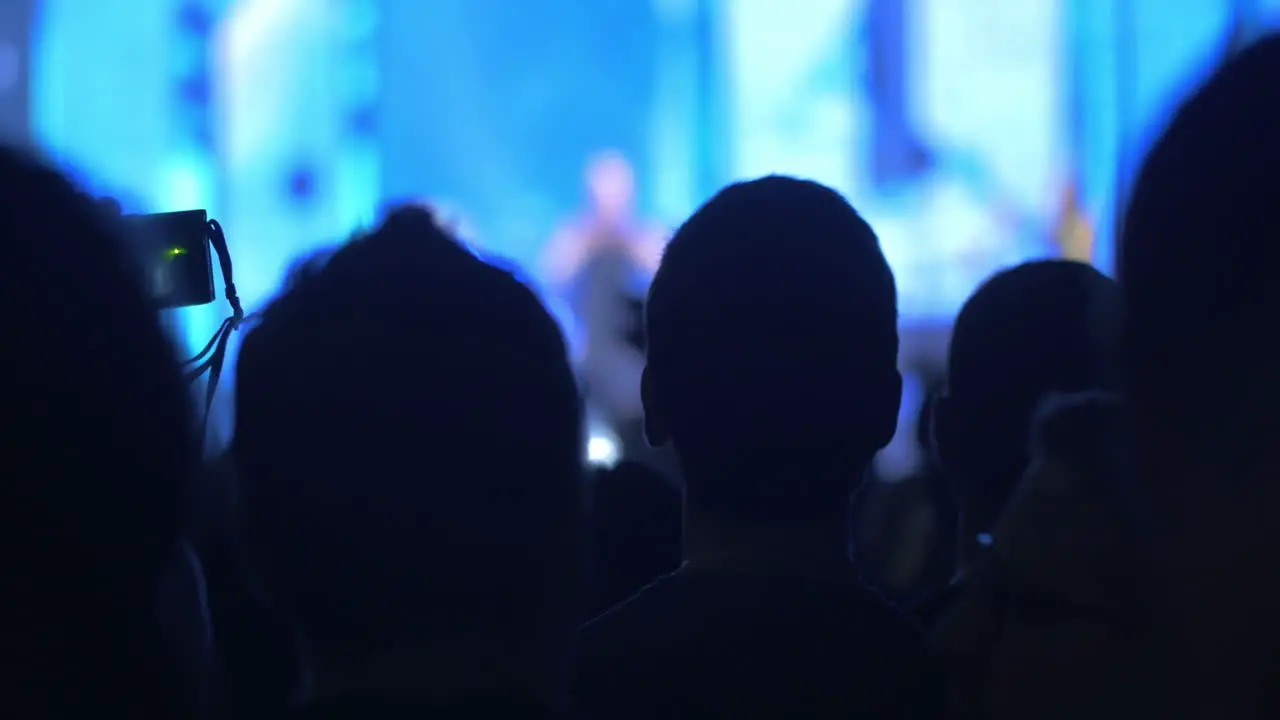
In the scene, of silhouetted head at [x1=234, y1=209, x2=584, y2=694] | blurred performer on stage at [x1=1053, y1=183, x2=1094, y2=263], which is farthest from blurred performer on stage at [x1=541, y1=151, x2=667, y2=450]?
silhouetted head at [x1=234, y1=209, x2=584, y2=694]

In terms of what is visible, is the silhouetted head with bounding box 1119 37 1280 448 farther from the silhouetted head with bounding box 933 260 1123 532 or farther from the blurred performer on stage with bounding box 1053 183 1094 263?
the blurred performer on stage with bounding box 1053 183 1094 263

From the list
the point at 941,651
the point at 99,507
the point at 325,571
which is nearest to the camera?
the point at 99,507

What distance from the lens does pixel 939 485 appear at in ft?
6.19

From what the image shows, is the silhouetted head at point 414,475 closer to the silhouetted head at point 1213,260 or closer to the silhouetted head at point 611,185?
the silhouetted head at point 1213,260

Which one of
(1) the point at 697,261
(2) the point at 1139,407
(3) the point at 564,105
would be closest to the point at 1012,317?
(1) the point at 697,261

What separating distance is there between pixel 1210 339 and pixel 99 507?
59cm

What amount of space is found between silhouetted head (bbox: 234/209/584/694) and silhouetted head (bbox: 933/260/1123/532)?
0.74 meters

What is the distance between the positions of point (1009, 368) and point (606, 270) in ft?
14.9

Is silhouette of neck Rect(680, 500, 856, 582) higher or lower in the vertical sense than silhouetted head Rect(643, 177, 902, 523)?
lower

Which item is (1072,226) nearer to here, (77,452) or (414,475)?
(414,475)

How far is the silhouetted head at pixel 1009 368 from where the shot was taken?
4.59ft

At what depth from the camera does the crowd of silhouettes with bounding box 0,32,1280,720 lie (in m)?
0.67

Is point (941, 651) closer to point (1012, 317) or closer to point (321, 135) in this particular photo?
point (1012, 317)

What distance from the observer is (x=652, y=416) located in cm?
111
